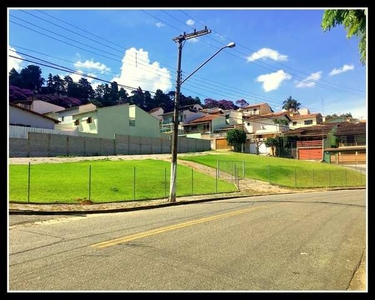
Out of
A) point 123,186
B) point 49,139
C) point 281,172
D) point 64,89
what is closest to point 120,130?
point 49,139

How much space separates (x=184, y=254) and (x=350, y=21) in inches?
210

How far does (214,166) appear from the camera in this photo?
135 feet

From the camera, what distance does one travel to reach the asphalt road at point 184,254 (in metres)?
5.62

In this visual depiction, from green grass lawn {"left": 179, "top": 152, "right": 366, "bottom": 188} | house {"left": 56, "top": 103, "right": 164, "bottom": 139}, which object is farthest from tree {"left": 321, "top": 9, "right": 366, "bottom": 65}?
house {"left": 56, "top": 103, "right": 164, "bottom": 139}

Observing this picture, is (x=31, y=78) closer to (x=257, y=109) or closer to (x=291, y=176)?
(x=257, y=109)

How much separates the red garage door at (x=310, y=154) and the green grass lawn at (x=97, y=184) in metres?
40.0

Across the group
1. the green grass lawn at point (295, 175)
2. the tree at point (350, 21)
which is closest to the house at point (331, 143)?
the green grass lawn at point (295, 175)

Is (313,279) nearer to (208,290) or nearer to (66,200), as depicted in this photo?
(208,290)

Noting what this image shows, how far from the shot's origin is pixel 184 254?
7383 mm

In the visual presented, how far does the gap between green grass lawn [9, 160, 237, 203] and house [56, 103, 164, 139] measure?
23.3 metres

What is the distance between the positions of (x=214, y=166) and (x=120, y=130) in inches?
835

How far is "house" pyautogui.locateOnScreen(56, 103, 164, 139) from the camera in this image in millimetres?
53031

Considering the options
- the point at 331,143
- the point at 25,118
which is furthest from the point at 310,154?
the point at 25,118

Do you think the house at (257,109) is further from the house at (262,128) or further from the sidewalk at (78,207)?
the sidewalk at (78,207)
